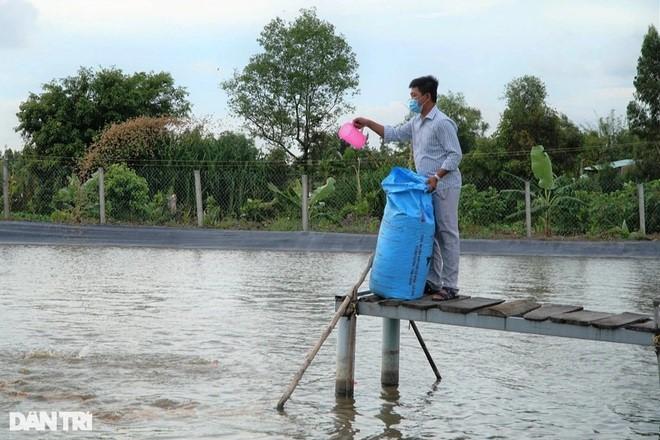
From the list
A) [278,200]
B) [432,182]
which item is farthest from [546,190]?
[432,182]

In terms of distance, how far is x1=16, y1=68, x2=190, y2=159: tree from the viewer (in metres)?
32.7

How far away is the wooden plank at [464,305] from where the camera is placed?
7547mm

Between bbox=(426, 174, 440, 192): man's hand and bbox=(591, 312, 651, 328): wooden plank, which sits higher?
bbox=(426, 174, 440, 192): man's hand

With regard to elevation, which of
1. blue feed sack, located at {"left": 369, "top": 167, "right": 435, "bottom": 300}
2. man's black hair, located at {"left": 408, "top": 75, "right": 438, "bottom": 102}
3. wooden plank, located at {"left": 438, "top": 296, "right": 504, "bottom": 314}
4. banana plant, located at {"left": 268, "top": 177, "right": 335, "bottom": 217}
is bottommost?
wooden plank, located at {"left": 438, "top": 296, "right": 504, "bottom": 314}

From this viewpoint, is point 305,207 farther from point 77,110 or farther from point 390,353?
point 390,353

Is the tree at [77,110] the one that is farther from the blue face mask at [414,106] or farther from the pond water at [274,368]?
the blue face mask at [414,106]

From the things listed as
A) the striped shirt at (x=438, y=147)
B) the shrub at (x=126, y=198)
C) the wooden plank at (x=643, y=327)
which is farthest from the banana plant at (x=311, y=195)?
the wooden plank at (x=643, y=327)

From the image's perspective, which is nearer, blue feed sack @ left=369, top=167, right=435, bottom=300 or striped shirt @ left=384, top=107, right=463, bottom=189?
blue feed sack @ left=369, top=167, right=435, bottom=300

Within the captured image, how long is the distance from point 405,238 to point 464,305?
2.13 feet

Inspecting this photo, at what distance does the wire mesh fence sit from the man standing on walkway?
1620cm

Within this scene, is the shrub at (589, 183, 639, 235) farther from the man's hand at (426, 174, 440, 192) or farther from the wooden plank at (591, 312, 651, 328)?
the wooden plank at (591, 312, 651, 328)

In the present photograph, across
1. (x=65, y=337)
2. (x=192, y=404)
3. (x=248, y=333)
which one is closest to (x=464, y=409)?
(x=192, y=404)

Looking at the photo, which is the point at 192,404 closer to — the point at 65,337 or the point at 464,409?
the point at 464,409

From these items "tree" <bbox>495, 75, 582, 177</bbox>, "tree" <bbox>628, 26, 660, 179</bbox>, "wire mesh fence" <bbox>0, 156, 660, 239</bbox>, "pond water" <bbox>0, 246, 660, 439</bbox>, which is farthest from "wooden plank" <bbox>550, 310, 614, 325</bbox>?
"tree" <bbox>495, 75, 582, 177</bbox>
